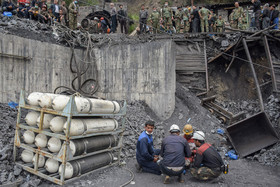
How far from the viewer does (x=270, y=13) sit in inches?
446

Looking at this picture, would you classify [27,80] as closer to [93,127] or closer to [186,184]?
[93,127]

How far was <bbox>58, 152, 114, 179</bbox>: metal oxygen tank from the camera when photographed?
4156 millimetres

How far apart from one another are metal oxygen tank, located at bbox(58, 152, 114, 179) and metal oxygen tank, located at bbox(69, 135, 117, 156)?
0.21 m

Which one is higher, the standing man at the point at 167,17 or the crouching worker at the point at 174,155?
the standing man at the point at 167,17

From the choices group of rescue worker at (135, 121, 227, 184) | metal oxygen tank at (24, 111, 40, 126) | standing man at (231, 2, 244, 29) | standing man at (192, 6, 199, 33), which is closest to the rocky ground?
group of rescue worker at (135, 121, 227, 184)

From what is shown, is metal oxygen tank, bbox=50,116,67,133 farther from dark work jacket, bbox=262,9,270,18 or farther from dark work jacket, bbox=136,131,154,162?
dark work jacket, bbox=262,9,270,18

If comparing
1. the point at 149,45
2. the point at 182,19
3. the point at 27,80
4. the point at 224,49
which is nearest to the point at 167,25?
the point at 182,19

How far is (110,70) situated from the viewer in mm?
9242

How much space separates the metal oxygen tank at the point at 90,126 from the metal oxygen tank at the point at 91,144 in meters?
0.20

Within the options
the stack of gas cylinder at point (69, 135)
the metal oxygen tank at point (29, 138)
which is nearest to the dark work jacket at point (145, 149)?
the stack of gas cylinder at point (69, 135)

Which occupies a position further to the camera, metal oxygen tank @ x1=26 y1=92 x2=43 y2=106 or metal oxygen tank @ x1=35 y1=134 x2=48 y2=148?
metal oxygen tank @ x1=26 y1=92 x2=43 y2=106

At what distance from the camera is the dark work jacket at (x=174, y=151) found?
173 inches

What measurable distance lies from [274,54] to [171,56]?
6052 millimetres

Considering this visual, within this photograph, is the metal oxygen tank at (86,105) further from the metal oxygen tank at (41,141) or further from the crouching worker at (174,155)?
the crouching worker at (174,155)
